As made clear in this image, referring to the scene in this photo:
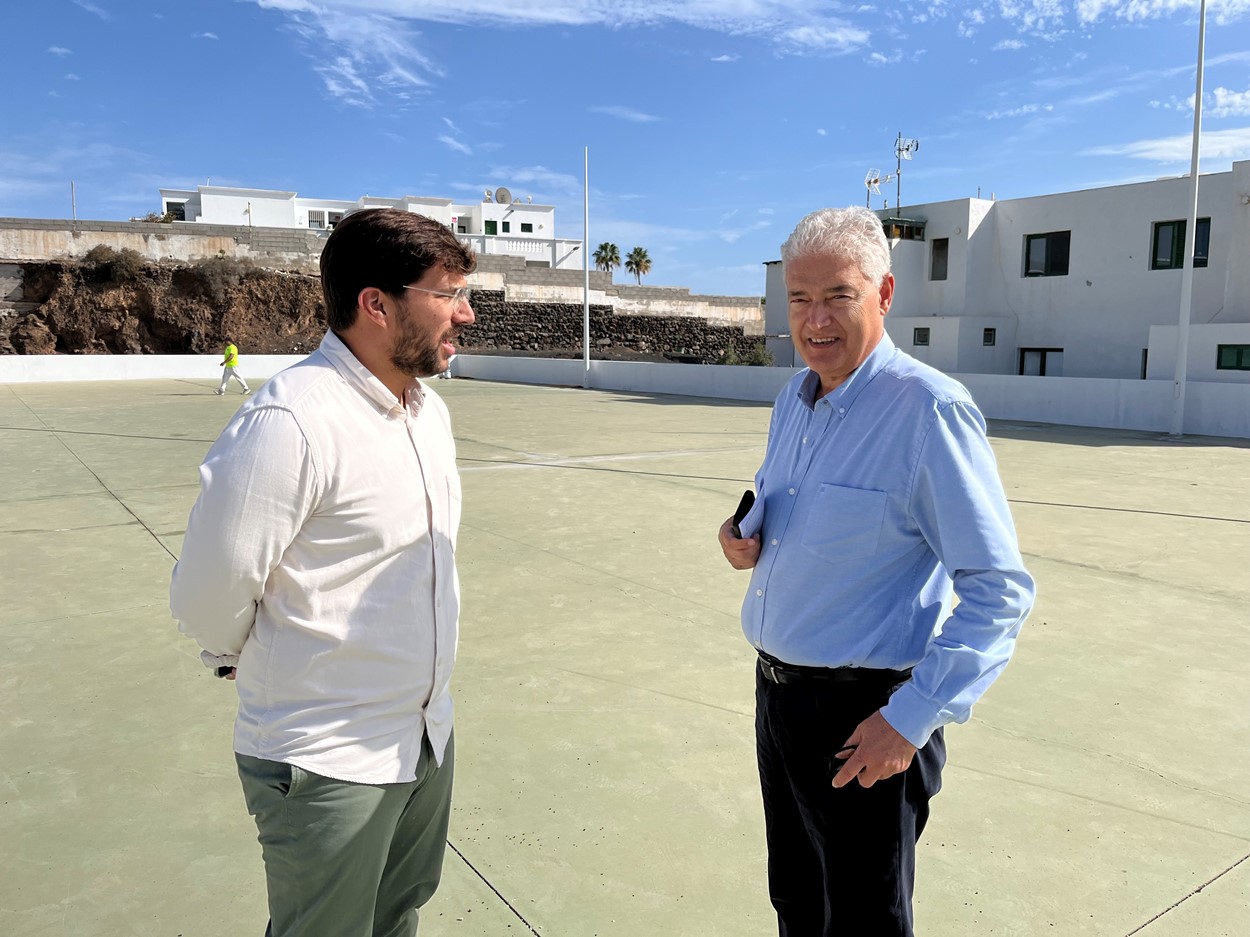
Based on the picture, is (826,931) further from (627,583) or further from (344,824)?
(627,583)

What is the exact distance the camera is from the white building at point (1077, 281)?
20.7 m

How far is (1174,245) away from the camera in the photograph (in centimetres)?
2219

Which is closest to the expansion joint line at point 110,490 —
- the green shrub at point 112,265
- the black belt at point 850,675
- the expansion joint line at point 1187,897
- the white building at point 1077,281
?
the black belt at point 850,675

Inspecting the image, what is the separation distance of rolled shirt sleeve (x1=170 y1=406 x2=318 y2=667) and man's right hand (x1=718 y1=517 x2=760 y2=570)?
100 centimetres

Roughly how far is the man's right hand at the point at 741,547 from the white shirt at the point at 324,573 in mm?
708

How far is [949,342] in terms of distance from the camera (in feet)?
82.2

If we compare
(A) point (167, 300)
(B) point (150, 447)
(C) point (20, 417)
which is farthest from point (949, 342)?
(A) point (167, 300)

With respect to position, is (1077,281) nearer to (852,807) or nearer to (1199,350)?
(1199,350)

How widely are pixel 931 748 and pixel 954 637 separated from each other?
1.22 ft

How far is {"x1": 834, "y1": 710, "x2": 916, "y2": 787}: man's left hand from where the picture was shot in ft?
5.87

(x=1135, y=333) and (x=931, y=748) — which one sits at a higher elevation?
(x=1135, y=333)

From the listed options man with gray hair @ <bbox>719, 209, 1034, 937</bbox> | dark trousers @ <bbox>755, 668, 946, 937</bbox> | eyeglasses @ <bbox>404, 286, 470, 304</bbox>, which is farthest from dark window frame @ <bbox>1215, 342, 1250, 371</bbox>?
eyeglasses @ <bbox>404, 286, 470, 304</bbox>

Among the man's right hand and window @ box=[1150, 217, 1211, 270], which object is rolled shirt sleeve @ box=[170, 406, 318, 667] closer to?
the man's right hand

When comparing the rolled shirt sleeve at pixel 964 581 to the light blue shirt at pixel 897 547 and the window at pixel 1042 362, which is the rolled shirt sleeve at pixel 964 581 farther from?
the window at pixel 1042 362
